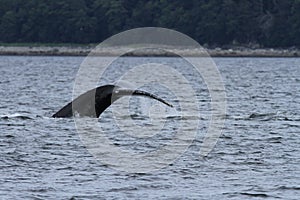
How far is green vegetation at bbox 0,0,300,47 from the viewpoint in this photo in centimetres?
16000

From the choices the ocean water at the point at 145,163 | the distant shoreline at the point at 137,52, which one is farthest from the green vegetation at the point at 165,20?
the ocean water at the point at 145,163

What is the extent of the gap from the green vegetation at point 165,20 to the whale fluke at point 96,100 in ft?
427

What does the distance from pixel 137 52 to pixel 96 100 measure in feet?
427

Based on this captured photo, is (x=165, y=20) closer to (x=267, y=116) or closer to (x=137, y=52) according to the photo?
(x=137, y=52)

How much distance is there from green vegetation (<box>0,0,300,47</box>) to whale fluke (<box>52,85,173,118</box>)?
13004cm

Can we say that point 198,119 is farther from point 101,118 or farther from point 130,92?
point 130,92

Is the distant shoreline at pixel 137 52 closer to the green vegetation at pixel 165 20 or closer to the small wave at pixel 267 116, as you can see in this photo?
the green vegetation at pixel 165 20

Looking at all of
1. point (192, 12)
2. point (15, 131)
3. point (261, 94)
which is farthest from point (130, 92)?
point (192, 12)

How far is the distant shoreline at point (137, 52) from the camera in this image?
486 feet

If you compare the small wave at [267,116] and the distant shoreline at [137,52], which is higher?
the distant shoreline at [137,52]

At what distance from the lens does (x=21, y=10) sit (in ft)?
554

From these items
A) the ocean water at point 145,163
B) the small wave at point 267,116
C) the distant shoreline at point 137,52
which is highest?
the distant shoreline at point 137,52

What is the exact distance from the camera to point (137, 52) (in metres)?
156

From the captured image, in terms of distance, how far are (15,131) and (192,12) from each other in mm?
139789
